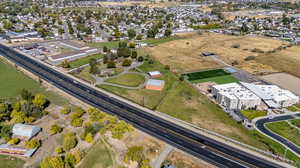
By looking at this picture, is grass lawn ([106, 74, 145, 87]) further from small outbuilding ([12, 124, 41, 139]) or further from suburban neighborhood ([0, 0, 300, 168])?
small outbuilding ([12, 124, 41, 139])

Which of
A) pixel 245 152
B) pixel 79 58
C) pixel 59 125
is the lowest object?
pixel 245 152

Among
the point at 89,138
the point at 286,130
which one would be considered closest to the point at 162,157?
the point at 89,138

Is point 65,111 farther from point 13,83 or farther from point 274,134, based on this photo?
point 274,134

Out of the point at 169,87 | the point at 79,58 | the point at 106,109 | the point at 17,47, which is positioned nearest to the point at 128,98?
the point at 106,109

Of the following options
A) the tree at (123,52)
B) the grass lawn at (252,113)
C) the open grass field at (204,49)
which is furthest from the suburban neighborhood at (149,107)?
the open grass field at (204,49)

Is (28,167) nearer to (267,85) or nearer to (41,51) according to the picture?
(267,85)

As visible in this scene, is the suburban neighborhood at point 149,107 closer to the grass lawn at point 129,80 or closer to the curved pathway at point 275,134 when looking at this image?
the curved pathway at point 275,134
